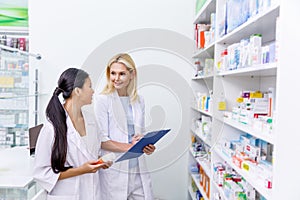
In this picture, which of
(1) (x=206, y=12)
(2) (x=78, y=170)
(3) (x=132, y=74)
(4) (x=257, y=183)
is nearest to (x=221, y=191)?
(4) (x=257, y=183)

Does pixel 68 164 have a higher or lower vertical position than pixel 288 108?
lower

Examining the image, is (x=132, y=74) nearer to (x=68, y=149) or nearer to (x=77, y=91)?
(x=77, y=91)

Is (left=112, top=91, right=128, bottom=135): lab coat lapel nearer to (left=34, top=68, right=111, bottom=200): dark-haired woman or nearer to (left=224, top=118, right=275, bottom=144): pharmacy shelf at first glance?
(left=34, top=68, right=111, bottom=200): dark-haired woman

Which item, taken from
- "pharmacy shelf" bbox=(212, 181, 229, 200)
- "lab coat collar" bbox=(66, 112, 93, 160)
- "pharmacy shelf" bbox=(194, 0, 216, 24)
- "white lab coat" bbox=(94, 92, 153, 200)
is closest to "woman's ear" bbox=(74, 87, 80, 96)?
"lab coat collar" bbox=(66, 112, 93, 160)

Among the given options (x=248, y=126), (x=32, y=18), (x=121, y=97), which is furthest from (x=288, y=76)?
(x=32, y=18)

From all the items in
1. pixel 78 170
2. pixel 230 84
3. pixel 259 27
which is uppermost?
pixel 259 27

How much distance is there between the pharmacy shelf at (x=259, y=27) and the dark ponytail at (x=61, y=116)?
930 mm

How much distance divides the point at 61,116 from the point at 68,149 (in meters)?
0.19

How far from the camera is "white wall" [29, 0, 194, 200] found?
10.3 ft

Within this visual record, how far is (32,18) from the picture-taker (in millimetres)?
3146

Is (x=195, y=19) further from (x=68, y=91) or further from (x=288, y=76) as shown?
(x=288, y=76)

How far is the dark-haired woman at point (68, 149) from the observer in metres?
1.61

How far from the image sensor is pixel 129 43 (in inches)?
125

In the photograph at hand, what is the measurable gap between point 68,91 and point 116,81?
0.46m
